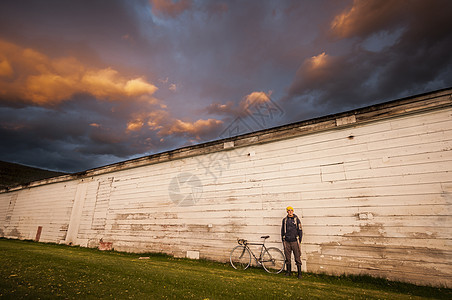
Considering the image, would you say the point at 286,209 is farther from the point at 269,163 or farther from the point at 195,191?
the point at 195,191

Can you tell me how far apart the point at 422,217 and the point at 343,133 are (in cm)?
309

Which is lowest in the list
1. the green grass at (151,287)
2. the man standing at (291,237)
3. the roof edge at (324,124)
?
the green grass at (151,287)

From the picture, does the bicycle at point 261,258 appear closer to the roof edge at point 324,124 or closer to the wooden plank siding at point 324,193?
the wooden plank siding at point 324,193

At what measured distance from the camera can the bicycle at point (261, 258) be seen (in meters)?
7.23

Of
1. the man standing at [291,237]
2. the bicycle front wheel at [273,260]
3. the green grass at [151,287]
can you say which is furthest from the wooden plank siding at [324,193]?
the green grass at [151,287]

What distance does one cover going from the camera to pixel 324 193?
7.03 metres

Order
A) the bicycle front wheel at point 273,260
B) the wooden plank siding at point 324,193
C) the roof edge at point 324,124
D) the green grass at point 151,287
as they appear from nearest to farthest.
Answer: the green grass at point 151,287
the wooden plank siding at point 324,193
the roof edge at point 324,124
the bicycle front wheel at point 273,260

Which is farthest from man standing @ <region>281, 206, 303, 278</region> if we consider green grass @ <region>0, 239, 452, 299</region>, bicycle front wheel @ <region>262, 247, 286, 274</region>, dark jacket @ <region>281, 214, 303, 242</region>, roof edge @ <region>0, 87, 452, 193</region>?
roof edge @ <region>0, 87, 452, 193</region>

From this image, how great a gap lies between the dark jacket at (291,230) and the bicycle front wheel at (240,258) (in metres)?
1.62

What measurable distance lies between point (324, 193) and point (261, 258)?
313 centimetres

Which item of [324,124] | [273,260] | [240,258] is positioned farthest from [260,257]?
[324,124]

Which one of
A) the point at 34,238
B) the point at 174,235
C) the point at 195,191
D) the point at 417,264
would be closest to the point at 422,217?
the point at 417,264

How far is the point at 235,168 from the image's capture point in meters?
9.02

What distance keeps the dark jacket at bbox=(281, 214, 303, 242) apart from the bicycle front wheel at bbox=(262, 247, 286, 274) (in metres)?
0.72
